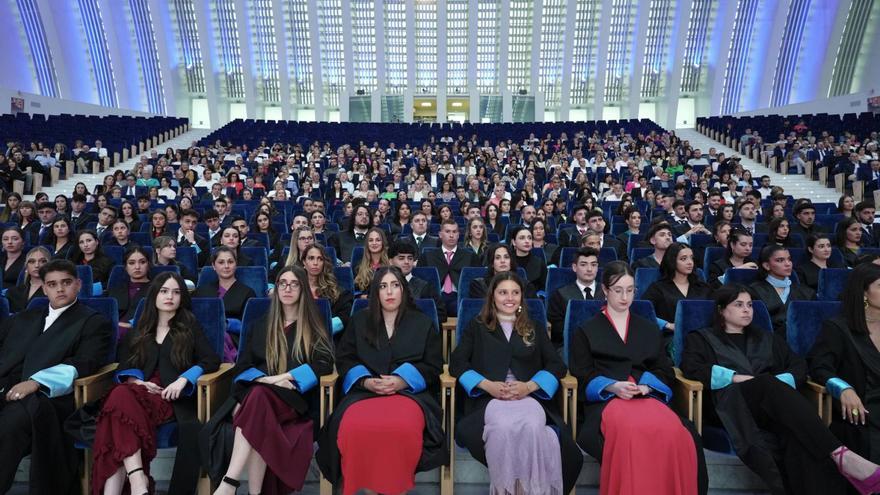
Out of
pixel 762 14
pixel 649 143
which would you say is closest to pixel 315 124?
pixel 649 143

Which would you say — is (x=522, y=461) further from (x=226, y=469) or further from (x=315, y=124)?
(x=315, y=124)

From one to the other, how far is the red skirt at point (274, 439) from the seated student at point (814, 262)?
3972 millimetres

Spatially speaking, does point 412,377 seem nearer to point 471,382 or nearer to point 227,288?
point 471,382

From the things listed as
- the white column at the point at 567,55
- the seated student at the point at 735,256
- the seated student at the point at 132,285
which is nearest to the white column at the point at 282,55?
the white column at the point at 567,55

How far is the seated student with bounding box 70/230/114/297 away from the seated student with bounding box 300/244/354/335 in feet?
6.70

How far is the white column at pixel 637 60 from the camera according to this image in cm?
2372

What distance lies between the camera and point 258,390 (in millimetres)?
2811

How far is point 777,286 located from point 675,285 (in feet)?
2.45

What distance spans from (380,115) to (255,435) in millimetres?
24419

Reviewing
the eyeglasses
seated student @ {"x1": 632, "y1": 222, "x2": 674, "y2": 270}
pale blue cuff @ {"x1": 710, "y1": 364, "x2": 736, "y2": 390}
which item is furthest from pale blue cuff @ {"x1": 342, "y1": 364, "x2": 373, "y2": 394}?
seated student @ {"x1": 632, "y1": 222, "x2": 674, "y2": 270}

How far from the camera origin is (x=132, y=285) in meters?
4.36

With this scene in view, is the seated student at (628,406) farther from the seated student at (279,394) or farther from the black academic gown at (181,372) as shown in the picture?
the black academic gown at (181,372)

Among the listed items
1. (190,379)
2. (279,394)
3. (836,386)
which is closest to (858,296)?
(836,386)

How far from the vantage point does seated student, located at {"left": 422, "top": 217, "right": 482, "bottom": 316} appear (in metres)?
5.21
